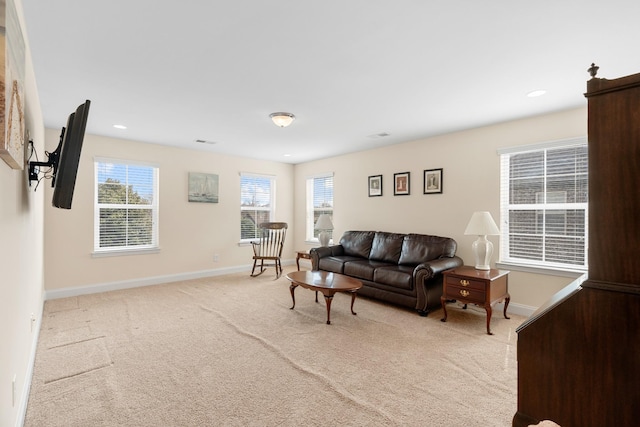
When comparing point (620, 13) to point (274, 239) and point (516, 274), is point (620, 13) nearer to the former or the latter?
point (516, 274)

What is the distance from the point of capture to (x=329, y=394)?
2.07 m

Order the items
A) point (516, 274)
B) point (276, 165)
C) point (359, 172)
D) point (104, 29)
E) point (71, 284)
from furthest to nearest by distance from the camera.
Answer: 1. point (276, 165)
2. point (359, 172)
3. point (71, 284)
4. point (516, 274)
5. point (104, 29)

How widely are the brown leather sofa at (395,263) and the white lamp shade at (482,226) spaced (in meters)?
0.56

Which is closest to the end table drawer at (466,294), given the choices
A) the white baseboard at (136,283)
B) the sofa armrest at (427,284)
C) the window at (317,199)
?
the sofa armrest at (427,284)

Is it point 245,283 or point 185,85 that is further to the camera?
point 245,283

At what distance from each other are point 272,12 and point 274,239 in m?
4.54

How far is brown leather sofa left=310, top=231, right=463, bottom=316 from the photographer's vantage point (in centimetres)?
366

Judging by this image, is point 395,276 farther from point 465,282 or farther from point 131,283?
point 131,283

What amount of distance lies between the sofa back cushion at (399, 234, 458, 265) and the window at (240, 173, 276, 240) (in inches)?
127

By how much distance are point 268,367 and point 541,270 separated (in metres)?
3.22

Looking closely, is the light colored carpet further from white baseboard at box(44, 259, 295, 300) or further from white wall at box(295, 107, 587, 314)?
white wall at box(295, 107, 587, 314)

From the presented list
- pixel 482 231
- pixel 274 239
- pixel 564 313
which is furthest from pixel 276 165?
pixel 564 313

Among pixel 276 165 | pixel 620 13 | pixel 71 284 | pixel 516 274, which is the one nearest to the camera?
pixel 620 13

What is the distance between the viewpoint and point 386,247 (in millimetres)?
4758
